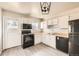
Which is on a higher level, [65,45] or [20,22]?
[20,22]

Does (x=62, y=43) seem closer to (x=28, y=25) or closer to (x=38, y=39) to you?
(x=38, y=39)

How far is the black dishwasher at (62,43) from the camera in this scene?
9.31 ft

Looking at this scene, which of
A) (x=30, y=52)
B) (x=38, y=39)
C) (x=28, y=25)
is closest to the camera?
(x=30, y=52)

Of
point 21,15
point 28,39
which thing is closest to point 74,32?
point 28,39

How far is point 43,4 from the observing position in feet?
4.77

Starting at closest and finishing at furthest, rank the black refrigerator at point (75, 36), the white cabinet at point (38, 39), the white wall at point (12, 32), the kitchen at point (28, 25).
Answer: the black refrigerator at point (75, 36) → the kitchen at point (28, 25) → the white wall at point (12, 32) → the white cabinet at point (38, 39)

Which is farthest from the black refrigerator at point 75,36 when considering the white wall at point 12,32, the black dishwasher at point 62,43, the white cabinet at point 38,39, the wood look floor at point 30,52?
the white wall at point 12,32

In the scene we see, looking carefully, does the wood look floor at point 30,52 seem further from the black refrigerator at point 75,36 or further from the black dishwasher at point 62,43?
the black refrigerator at point 75,36

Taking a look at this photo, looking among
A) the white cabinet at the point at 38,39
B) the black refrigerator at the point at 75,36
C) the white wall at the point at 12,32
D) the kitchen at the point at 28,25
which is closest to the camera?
the black refrigerator at the point at 75,36

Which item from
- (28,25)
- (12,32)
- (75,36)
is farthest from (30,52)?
(75,36)

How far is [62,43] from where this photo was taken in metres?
3.03

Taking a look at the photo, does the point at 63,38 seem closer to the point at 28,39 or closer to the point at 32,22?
the point at 28,39

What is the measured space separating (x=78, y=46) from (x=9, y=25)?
3.16 metres

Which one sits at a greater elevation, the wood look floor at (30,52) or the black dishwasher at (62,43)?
the black dishwasher at (62,43)
